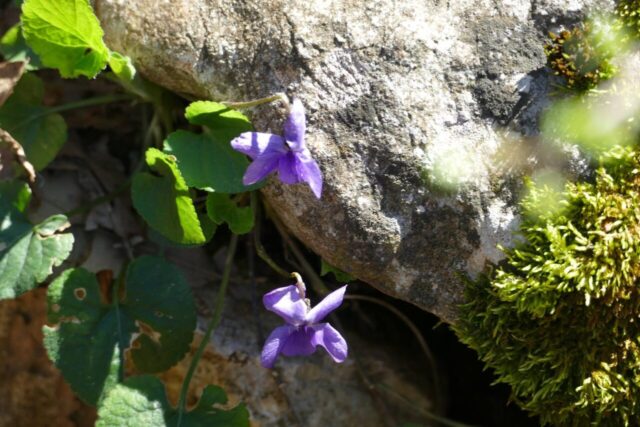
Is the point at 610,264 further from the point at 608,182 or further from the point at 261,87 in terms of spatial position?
the point at 261,87

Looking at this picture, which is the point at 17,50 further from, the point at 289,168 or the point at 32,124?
the point at 289,168

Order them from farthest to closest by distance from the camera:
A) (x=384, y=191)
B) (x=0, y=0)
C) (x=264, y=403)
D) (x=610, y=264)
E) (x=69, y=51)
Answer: (x=0, y=0), (x=264, y=403), (x=69, y=51), (x=384, y=191), (x=610, y=264)

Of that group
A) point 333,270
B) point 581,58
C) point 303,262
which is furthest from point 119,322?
point 581,58

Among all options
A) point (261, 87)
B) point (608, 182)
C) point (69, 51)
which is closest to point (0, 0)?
point (69, 51)

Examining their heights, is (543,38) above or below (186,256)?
above

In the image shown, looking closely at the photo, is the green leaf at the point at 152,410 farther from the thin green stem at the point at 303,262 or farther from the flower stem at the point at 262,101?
the flower stem at the point at 262,101

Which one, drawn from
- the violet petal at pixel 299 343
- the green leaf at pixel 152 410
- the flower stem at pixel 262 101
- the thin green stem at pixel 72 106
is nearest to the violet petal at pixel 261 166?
the flower stem at pixel 262 101
